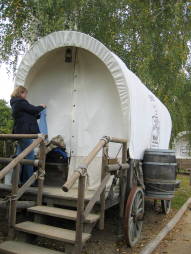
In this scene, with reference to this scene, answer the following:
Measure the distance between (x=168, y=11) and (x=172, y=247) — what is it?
278 inches

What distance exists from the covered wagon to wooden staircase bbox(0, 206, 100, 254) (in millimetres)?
848

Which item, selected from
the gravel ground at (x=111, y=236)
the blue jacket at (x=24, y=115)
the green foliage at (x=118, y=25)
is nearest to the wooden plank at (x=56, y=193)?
the gravel ground at (x=111, y=236)

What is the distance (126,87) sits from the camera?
557 cm

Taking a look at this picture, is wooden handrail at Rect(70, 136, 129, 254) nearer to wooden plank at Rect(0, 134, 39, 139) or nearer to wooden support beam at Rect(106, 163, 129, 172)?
wooden support beam at Rect(106, 163, 129, 172)

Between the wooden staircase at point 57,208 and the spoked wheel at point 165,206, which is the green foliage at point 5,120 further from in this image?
the wooden staircase at point 57,208

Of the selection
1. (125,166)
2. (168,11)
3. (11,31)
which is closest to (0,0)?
(11,31)

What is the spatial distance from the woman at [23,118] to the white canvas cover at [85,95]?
70 cm

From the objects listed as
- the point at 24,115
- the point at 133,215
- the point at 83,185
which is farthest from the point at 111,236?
the point at 24,115

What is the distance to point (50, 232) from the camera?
14.6ft

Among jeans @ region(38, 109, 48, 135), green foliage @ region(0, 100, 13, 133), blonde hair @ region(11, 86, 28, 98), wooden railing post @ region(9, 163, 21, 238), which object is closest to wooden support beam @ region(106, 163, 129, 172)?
wooden railing post @ region(9, 163, 21, 238)

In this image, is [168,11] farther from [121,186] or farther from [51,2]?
[121,186]

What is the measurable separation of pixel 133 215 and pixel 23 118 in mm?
2364

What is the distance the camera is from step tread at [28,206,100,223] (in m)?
4.53

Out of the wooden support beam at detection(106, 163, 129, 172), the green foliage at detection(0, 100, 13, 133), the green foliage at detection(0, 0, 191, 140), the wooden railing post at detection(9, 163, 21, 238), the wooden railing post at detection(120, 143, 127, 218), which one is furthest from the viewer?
the green foliage at detection(0, 100, 13, 133)
